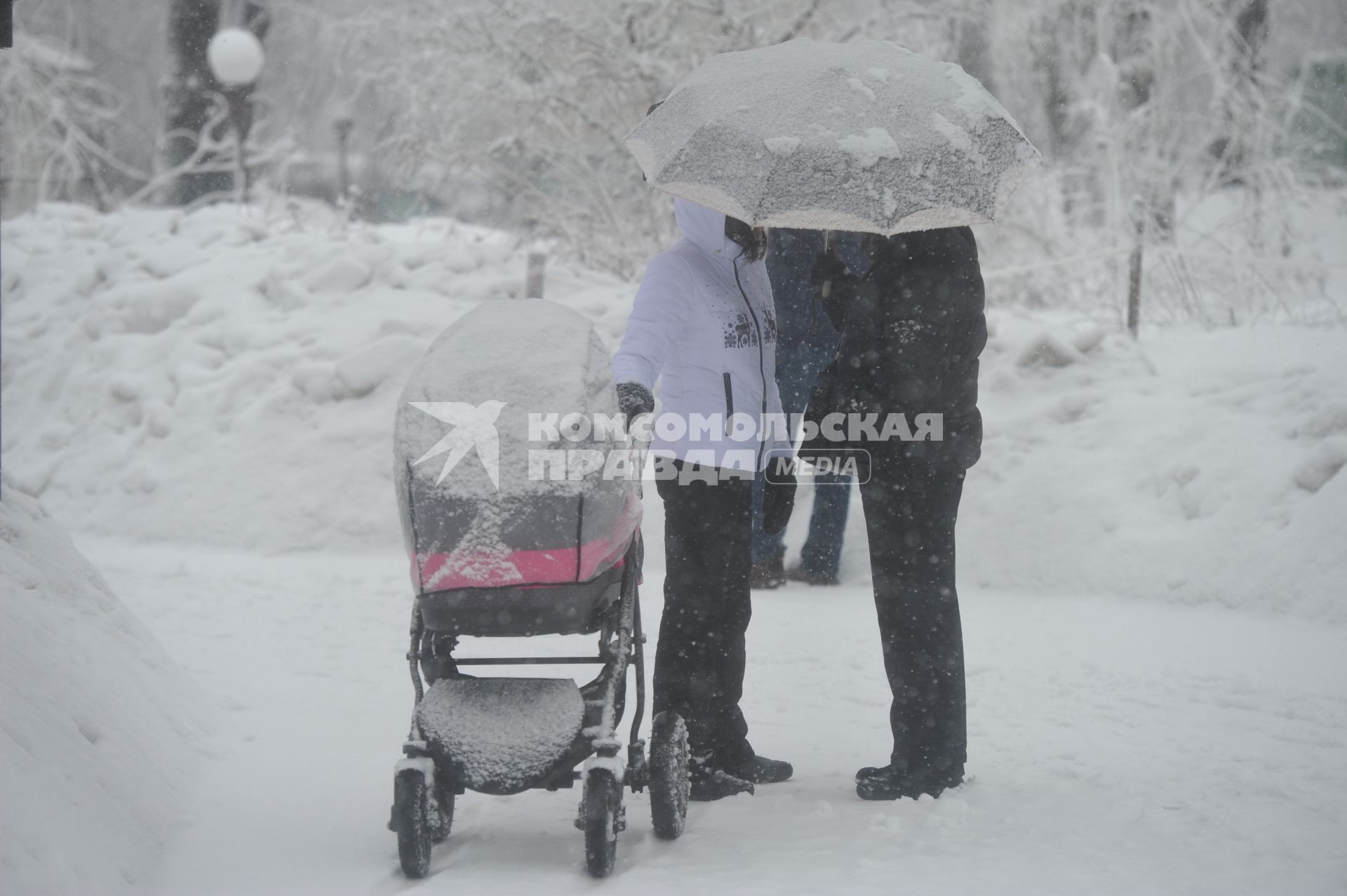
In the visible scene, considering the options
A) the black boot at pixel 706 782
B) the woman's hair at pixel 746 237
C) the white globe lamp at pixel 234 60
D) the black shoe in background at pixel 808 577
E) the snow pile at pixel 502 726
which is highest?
the white globe lamp at pixel 234 60

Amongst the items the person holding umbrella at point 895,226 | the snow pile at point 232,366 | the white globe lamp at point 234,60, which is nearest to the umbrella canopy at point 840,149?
the person holding umbrella at point 895,226

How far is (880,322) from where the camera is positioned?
3.54 m

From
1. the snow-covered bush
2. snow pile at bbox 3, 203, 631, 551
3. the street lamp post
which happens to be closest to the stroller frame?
snow pile at bbox 3, 203, 631, 551

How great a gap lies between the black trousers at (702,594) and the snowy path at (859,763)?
0.29 meters

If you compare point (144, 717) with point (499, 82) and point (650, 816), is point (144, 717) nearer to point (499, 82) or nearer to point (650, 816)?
point (650, 816)

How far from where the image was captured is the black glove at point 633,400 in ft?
10.5

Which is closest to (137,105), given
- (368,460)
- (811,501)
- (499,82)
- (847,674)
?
(499,82)

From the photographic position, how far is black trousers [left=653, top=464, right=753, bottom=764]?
11.7 ft

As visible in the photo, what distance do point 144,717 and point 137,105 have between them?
2512 centimetres

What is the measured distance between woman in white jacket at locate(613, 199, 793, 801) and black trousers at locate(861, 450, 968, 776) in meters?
0.39

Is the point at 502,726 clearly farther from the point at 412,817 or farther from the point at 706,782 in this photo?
the point at 706,782

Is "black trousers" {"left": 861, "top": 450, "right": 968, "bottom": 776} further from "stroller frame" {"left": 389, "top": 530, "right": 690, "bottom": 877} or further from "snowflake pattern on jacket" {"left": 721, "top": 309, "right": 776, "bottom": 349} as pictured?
"stroller frame" {"left": 389, "top": 530, "right": 690, "bottom": 877}

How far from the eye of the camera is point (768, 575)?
6402mm

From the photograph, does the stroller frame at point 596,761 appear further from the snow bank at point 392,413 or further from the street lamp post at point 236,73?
the street lamp post at point 236,73
